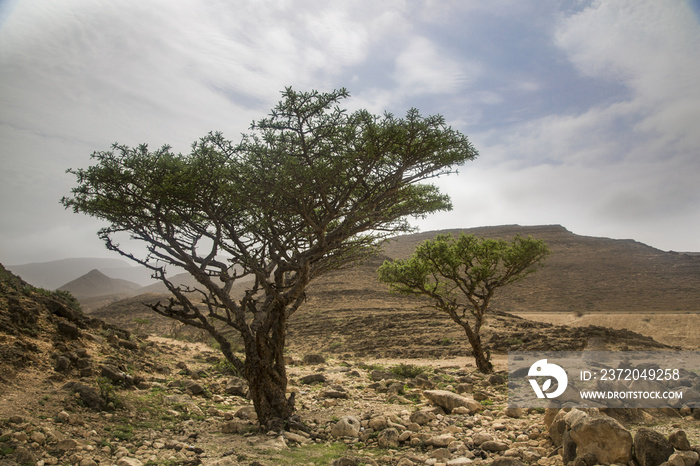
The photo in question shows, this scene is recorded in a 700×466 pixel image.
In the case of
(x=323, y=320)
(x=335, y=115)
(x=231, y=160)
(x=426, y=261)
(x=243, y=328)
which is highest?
(x=335, y=115)

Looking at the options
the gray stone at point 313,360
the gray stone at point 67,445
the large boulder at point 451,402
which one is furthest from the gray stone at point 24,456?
the gray stone at point 313,360

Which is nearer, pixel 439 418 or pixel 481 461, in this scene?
pixel 481 461

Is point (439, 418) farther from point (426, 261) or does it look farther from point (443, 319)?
point (443, 319)

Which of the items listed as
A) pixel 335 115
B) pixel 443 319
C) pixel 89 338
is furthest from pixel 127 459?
pixel 443 319

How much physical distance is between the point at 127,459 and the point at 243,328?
9.71 feet

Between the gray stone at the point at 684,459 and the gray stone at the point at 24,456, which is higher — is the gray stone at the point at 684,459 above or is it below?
above

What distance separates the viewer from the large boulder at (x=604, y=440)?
199 inches

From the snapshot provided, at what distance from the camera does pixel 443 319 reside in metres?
33.1

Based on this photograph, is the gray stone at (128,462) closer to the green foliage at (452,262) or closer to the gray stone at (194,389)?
the gray stone at (194,389)

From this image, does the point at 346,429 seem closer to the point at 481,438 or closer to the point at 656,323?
the point at 481,438

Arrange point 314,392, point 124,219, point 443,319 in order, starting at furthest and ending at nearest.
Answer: point 443,319
point 314,392
point 124,219

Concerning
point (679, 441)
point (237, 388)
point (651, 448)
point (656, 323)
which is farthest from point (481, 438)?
point (656, 323)

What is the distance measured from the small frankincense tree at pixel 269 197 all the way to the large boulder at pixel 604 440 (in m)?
5.17

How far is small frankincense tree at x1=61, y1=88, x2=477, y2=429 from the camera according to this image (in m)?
8.45
